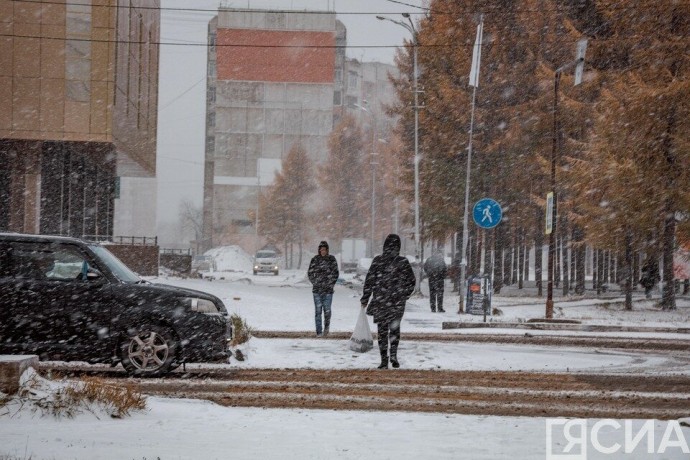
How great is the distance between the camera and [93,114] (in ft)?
124

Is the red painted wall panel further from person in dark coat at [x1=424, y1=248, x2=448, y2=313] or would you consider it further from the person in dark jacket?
the person in dark jacket

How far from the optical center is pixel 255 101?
3841 inches

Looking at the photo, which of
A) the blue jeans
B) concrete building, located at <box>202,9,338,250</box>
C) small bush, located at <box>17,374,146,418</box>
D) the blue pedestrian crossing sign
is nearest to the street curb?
the blue pedestrian crossing sign

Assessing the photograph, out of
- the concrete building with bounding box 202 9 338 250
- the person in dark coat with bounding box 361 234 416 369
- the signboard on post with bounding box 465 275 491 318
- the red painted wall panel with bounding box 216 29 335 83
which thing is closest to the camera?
the person in dark coat with bounding box 361 234 416 369

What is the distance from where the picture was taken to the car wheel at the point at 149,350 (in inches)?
419

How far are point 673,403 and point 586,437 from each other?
2704 mm

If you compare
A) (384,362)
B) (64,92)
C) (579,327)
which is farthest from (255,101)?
(384,362)

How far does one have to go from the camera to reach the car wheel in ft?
34.9

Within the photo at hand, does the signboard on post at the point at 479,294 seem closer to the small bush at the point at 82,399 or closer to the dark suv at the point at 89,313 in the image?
the dark suv at the point at 89,313

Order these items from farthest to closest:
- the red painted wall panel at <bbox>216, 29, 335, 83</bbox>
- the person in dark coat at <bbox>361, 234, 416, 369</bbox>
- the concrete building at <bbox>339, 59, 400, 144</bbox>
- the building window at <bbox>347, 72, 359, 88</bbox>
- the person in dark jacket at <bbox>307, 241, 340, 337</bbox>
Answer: the building window at <bbox>347, 72, 359, 88</bbox>
the concrete building at <bbox>339, 59, 400, 144</bbox>
the red painted wall panel at <bbox>216, 29, 335, 83</bbox>
the person in dark jacket at <bbox>307, 241, 340, 337</bbox>
the person in dark coat at <bbox>361, 234, 416, 369</bbox>

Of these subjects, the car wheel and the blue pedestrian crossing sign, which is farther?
the blue pedestrian crossing sign

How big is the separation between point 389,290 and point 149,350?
3.35m

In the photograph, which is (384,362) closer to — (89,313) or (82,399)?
(89,313)

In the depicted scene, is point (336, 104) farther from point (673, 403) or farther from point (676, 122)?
point (673, 403)
